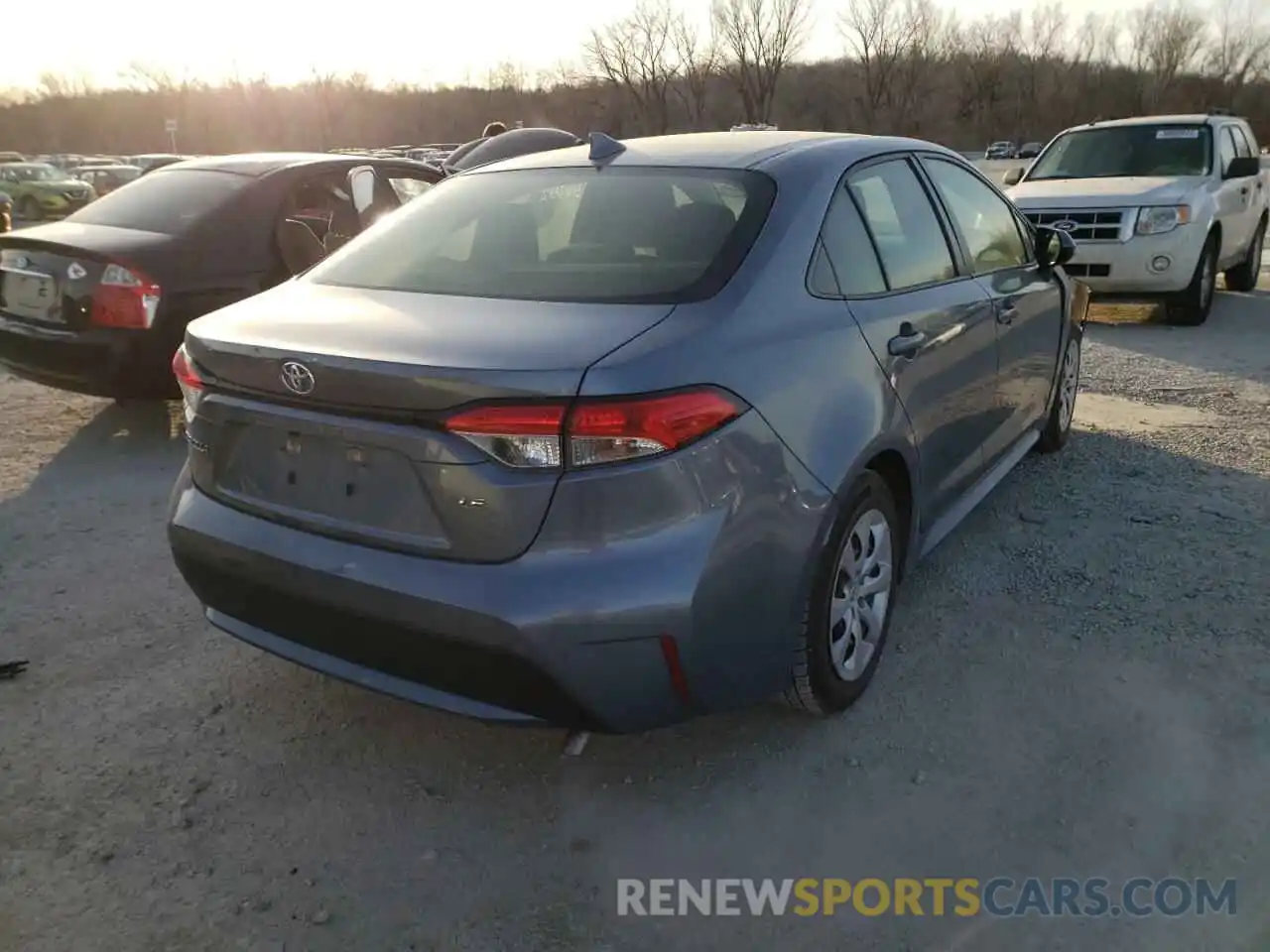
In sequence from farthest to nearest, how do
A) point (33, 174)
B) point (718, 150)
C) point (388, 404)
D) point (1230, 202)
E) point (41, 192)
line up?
point (33, 174)
point (41, 192)
point (1230, 202)
point (718, 150)
point (388, 404)

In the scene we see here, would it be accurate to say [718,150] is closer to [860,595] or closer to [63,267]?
[860,595]

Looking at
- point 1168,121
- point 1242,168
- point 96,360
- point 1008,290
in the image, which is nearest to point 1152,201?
point 1242,168

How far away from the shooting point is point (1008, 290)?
406cm

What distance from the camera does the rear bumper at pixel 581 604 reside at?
223 cm

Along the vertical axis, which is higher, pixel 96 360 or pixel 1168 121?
pixel 1168 121

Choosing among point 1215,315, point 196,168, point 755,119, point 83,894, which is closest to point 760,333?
point 83,894

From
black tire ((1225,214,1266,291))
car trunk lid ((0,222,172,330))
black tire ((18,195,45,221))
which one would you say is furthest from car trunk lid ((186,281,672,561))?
black tire ((18,195,45,221))

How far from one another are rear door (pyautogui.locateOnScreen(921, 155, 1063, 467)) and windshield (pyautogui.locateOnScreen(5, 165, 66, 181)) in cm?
2765

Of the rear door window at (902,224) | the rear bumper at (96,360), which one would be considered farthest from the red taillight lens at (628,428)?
the rear bumper at (96,360)

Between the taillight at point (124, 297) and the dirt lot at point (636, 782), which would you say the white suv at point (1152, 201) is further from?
the taillight at point (124, 297)

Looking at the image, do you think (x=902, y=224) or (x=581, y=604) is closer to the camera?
(x=581, y=604)

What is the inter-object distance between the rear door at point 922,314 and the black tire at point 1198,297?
5999 millimetres

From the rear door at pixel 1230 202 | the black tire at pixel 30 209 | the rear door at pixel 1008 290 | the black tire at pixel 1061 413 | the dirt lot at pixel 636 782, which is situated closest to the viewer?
the dirt lot at pixel 636 782

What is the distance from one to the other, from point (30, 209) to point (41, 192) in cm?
66
